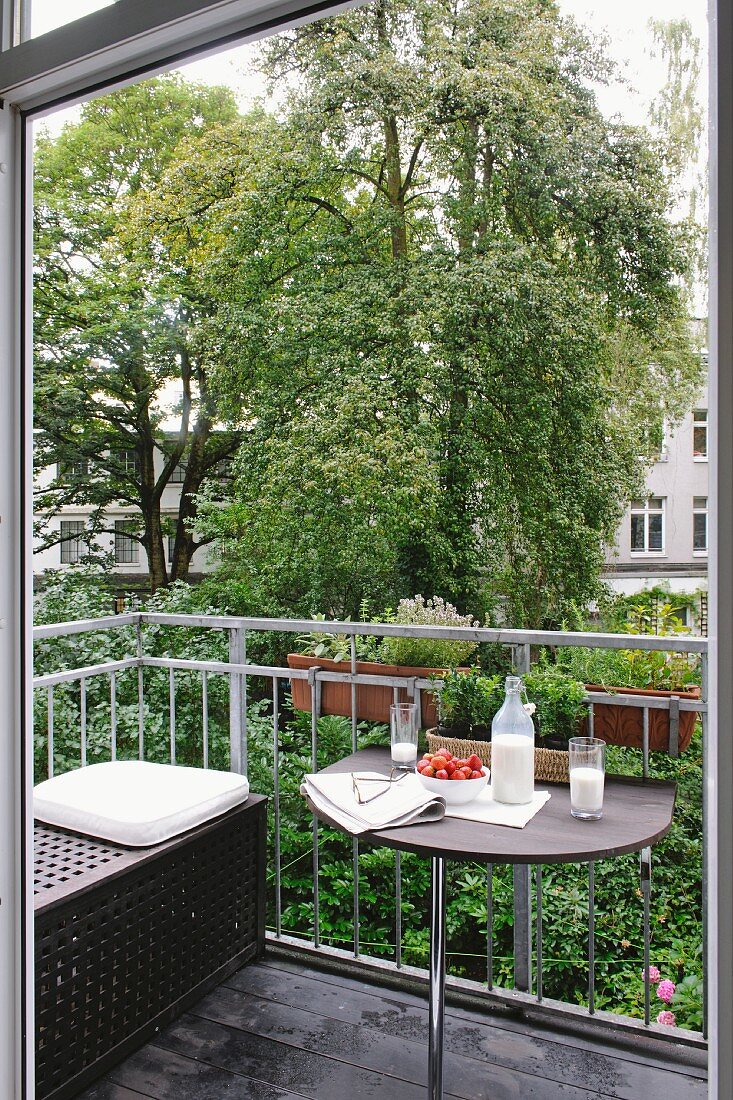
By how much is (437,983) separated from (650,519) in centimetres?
479

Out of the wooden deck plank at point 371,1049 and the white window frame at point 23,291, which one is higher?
the white window frame at point 23,291

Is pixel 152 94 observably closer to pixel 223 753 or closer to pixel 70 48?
pixel 223 753

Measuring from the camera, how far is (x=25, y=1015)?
3.67 ft

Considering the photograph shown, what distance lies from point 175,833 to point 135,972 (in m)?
0.31

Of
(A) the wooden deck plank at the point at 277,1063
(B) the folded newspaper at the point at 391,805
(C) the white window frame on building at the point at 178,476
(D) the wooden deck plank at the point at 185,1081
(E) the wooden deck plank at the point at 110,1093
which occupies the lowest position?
(A) the wooden deck plank at the point at 277,1063

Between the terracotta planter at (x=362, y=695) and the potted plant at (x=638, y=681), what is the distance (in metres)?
0.56

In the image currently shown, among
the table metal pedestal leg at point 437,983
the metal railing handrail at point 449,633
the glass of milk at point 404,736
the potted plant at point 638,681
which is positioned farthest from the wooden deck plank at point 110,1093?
the potted plant at point 638,681

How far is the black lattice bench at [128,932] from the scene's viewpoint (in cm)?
164

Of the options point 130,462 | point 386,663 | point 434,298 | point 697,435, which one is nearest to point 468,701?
point 386,663

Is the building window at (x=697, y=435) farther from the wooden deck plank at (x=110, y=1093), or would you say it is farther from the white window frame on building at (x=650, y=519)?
the wooden deck plank at (x=110, y=1093)

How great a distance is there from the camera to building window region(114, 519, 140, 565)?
22.8 ft

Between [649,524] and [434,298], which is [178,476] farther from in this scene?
[649,524]

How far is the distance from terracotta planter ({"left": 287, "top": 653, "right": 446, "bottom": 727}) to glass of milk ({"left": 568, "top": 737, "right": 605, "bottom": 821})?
37.9 inches

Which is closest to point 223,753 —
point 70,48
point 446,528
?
point 446,528
